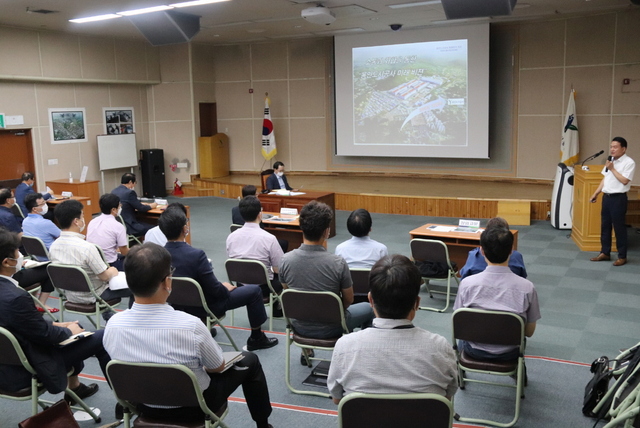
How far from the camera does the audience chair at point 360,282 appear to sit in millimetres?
4113

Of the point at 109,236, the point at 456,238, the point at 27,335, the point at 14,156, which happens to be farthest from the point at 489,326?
the point at 14,156

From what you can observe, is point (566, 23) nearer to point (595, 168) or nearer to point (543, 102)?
point (543, 102)

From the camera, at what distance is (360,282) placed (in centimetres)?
416

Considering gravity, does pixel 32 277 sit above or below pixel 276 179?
below

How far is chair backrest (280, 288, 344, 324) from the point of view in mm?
3344

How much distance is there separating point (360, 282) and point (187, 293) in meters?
1.23

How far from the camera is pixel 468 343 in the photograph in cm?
330

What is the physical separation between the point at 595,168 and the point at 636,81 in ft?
10.8

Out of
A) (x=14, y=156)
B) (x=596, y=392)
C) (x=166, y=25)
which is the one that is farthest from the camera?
(x=14, y=156)

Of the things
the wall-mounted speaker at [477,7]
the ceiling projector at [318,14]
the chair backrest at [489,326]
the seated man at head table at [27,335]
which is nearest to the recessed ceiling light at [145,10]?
the ceiling projector at [318,14]

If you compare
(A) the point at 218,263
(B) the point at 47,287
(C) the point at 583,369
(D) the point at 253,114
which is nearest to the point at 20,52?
(D) the point at 253,114

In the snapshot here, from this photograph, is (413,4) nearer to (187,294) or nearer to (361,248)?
(361,248)

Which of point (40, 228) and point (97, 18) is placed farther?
point (97, 18)

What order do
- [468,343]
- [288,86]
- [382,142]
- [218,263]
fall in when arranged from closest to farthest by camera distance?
[468,343] → [218,263] → [382,142] → [288,86]
